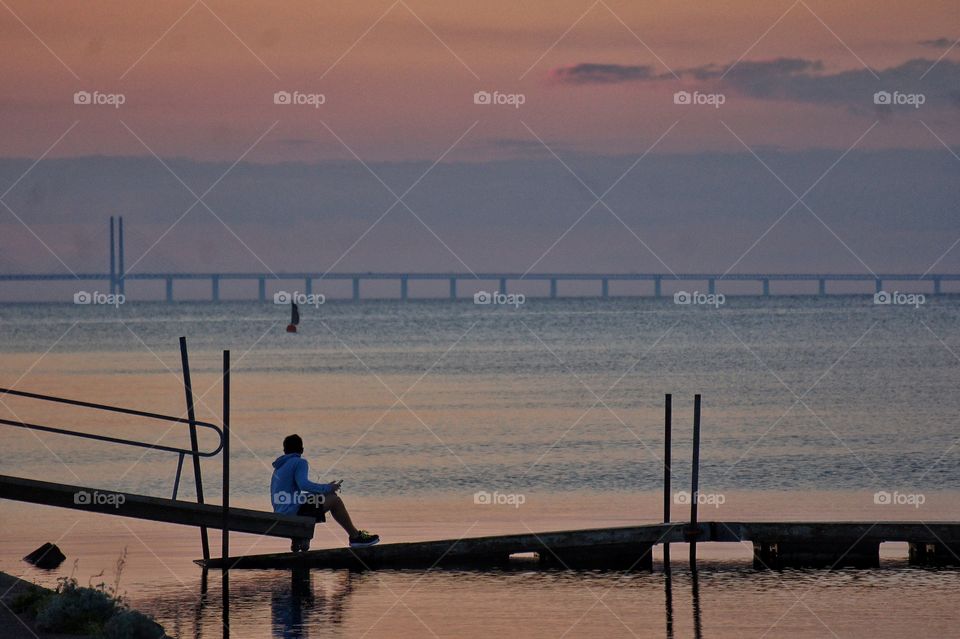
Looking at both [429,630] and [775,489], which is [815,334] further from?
[429,630]

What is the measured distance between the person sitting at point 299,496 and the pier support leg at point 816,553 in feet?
13.2

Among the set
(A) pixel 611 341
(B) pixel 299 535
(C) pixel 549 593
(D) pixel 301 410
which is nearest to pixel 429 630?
(C) pixel 549 593

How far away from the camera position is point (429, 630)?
38.2ft

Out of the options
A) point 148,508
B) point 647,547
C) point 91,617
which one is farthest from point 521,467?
point 91,617

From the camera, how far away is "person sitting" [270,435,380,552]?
14.3 metres

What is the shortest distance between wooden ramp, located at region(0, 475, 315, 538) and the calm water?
0.51 m

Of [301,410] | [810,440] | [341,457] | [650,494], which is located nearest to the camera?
[650,494]

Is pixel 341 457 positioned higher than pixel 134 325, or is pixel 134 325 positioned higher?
pixel 134 325

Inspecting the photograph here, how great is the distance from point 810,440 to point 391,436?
9.31m

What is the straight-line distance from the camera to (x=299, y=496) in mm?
14445

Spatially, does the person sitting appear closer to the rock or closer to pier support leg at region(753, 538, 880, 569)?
the rock

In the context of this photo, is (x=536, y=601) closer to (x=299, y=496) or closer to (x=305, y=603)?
(x=305, y=603)

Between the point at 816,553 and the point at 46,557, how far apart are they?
8.18m

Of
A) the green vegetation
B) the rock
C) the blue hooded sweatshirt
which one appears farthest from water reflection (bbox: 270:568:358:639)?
the rock
